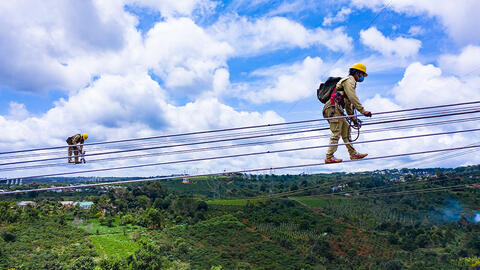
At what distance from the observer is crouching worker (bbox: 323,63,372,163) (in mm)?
5098

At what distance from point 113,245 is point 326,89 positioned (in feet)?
217

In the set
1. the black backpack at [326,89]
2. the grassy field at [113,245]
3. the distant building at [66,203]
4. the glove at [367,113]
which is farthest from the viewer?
the distant building at [66,203]

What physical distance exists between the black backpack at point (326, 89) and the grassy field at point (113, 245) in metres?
59.9

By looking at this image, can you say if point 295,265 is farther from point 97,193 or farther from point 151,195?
point 97,193

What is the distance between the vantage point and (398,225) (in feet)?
214

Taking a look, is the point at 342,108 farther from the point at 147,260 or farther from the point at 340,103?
the point at 147,260

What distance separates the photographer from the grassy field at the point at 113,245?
59750 mm

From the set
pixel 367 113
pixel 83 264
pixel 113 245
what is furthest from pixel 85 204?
pixel 367 113

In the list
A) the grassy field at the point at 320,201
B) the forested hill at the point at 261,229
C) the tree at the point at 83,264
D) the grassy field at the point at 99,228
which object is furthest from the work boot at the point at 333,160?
the grassy field at the point at 320,201

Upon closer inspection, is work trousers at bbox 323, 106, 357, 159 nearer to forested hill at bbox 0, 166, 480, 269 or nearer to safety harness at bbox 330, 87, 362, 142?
safety harness at bbox 330, 87, 362, 142

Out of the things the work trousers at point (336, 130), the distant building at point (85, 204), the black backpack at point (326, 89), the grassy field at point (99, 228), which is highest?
the black backpack at point (326, 89)

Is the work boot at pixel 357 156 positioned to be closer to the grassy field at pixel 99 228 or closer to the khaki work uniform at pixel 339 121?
the khaki work uniform at pixel 339 121

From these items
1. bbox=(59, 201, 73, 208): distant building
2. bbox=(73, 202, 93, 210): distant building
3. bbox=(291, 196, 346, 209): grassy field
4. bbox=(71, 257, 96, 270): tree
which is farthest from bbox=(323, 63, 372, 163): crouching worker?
bbox=(59, 201, 73, 208): distant building

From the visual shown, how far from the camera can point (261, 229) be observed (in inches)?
2739
